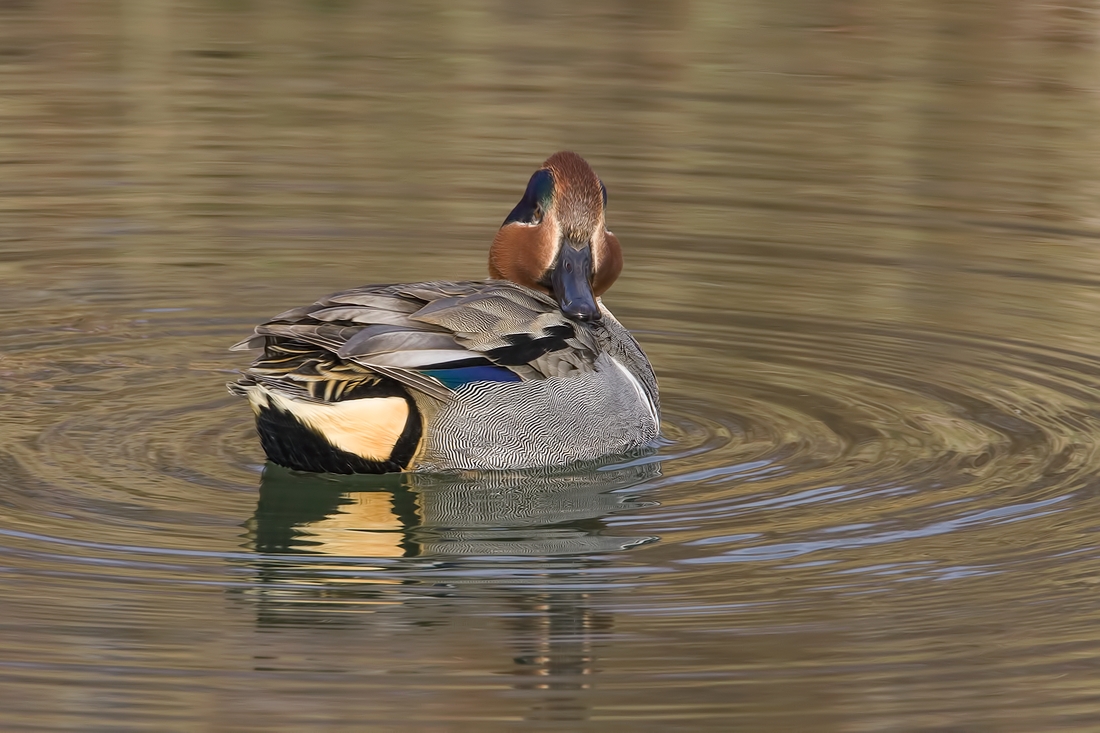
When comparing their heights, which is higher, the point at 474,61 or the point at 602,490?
the point at 474,61

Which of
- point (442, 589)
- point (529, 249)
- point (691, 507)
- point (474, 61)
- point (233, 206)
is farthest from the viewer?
point (474, 61)

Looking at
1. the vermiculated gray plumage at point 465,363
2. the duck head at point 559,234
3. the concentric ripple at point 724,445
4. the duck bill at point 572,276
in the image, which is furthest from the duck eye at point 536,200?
the concentric ripple at point 724,445

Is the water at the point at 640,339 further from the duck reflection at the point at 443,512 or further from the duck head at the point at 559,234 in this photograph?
the duck head at the point at 559,234

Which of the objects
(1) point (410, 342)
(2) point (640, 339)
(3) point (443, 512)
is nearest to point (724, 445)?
(3) point (443, 512)

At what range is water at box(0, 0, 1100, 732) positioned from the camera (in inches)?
223

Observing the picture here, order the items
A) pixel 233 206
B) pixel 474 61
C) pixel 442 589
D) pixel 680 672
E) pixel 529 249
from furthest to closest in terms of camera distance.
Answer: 1. pixel 474 61
2. pixel 233 206
3. pixel 529 249
4. pixel 442 589
5. pixel 680 672

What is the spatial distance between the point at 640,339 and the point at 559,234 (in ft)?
5.15

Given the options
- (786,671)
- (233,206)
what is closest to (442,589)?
(786,671)

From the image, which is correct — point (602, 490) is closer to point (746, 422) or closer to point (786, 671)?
point (746, 422)

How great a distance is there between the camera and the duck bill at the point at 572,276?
26.7 feet

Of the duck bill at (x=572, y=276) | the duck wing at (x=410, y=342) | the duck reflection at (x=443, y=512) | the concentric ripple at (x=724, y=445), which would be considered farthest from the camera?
the duck bill at (x=572, y=276)

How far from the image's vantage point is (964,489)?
7.49 m

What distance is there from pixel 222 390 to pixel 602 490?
2.01 meters

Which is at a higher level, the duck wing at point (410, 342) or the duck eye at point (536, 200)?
the duck eye at point (536, 200)
